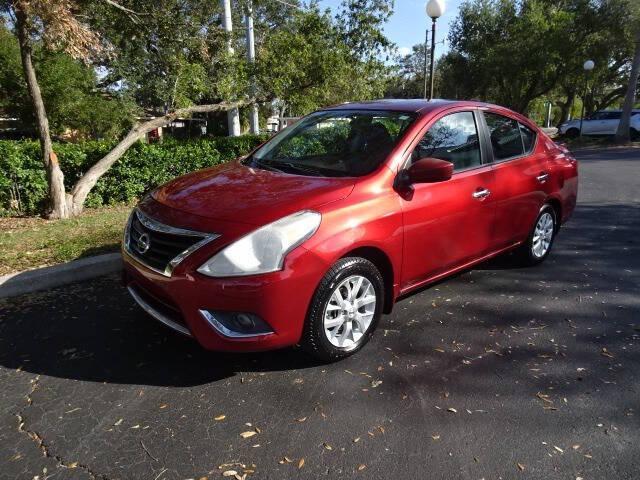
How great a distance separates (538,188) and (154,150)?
5944 millimetres

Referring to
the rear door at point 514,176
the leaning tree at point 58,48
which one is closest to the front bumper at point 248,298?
the rear door at point 514,176

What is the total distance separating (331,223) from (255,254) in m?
0.50

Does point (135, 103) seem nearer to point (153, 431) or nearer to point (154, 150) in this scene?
point (154, 150)

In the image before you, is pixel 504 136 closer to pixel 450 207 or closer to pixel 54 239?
pixel 450 207

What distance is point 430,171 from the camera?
131 inches

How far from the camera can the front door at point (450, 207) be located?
11.6ft

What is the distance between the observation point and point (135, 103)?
13305mm

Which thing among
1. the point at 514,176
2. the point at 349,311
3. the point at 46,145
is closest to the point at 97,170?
the point at 46,145

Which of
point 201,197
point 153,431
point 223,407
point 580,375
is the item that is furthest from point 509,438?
point 201,197

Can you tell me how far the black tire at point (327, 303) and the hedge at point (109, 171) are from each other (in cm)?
559

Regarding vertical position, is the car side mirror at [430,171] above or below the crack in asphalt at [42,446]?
above

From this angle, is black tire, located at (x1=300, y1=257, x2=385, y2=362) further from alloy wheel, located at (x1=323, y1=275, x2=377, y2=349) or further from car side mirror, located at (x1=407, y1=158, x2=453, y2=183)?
car side mirror, located at (x1=407, y1=158, x2=453, y2=183)

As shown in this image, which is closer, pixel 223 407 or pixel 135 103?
pixel 223 407

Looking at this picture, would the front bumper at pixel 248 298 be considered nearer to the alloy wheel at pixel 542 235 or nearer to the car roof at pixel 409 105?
the car roof at pixel 409 105
